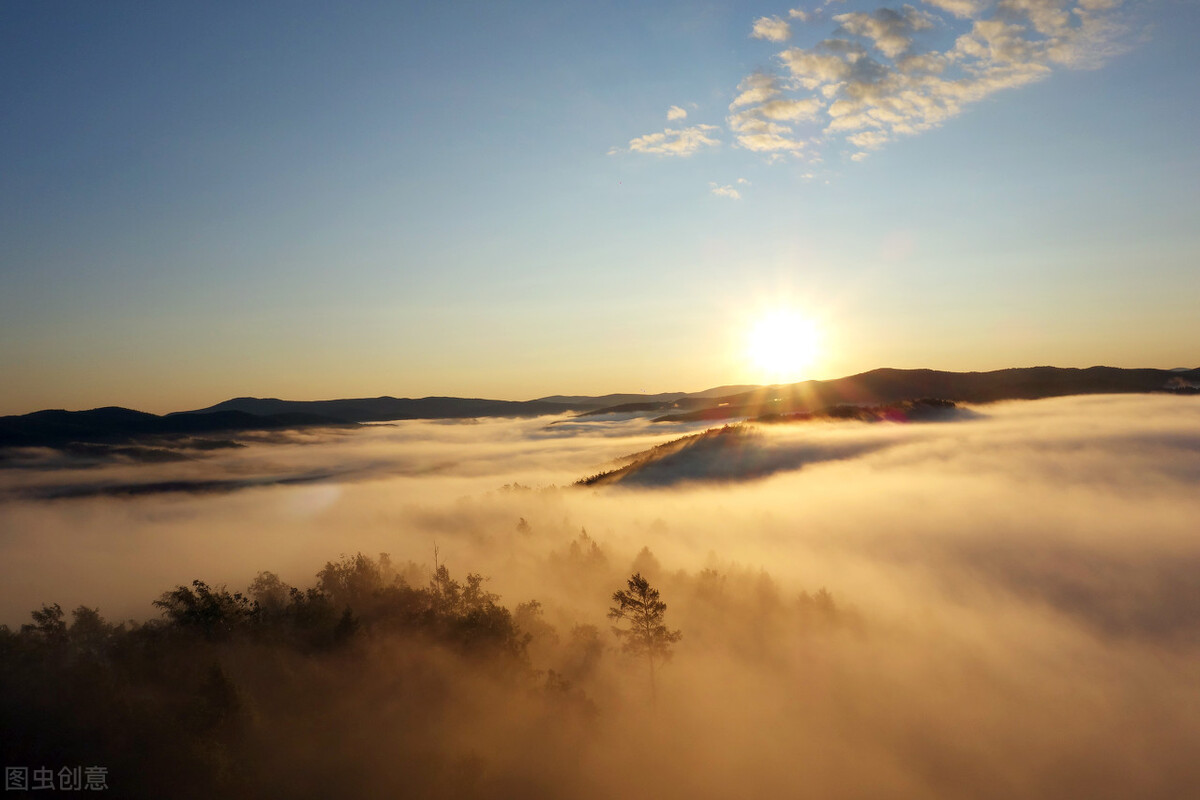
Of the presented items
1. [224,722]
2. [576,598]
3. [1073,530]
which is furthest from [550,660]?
[1073,530]

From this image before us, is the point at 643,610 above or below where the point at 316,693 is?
above

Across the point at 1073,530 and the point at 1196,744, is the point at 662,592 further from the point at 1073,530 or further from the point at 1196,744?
the point at 1073,530

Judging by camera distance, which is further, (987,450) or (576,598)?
(987,450)

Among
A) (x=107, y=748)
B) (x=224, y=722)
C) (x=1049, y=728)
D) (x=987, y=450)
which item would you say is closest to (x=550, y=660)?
(x=224, y=722)

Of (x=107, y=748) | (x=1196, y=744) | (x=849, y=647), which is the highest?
(x=107, y=748)

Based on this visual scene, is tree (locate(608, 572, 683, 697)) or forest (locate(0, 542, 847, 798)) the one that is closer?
forest (locate(0, 542, 847, 798))

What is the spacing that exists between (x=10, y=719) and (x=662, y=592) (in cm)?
7193

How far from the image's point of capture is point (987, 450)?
461 feet

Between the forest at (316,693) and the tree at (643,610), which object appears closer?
the forest at (316,693)

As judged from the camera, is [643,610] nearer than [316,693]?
No

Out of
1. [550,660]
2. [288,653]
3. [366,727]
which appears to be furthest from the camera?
[550,660]

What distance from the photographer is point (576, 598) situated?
95.9 metres

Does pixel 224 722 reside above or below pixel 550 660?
above

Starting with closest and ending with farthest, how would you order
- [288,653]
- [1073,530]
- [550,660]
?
[288,653], [550,660], [1073,530]
